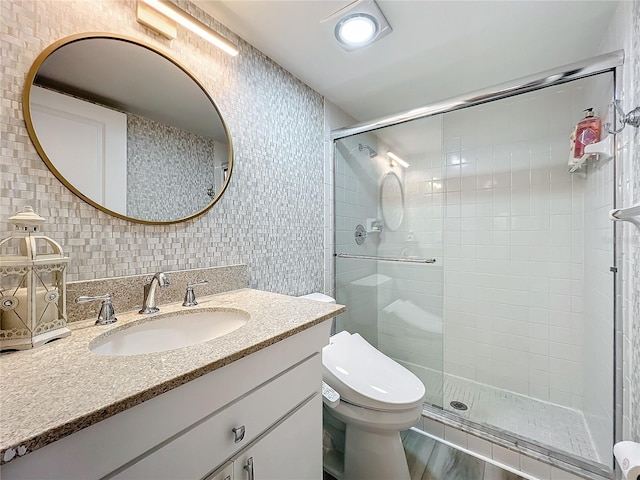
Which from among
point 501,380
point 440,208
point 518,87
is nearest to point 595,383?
point 501,380

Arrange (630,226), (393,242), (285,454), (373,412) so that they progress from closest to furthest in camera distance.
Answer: (285,454), (630,226), (373,412), (393,242)

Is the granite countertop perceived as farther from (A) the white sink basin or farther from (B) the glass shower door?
(B) the glass shower door

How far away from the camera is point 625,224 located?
1095mm

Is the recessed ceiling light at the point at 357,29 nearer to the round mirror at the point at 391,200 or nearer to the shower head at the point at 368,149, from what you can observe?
the shower head at the point at 368,149

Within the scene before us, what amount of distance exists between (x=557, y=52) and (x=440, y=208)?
1039 mm

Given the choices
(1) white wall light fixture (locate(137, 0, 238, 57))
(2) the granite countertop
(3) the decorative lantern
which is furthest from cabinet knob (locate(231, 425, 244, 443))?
(1) white wall light fixture (locate(137, 0, 238, 57))

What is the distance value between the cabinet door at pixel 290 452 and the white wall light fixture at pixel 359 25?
4.97 ft

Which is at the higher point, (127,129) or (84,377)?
(127,129)

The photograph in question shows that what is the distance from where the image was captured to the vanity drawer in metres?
0.52

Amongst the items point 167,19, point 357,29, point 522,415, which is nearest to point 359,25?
point 357,29

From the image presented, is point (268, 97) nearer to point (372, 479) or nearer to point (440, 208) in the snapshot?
point (440, 208)

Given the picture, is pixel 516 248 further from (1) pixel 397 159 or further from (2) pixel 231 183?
(2) pixel 231 183

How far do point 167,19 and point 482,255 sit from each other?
7.53ft

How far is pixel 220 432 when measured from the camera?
2.05 ft
